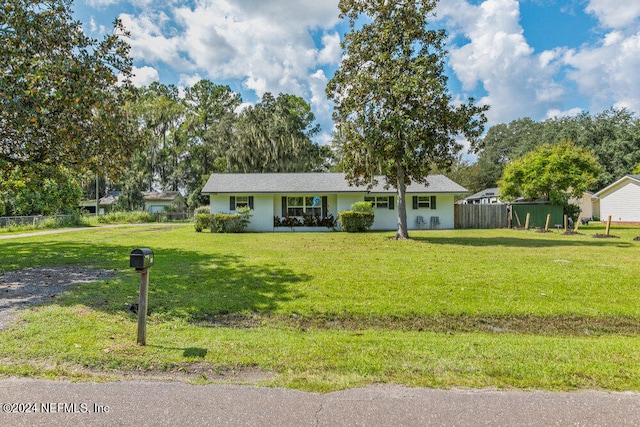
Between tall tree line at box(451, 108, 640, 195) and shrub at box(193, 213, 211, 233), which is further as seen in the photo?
tall tree line at box(451, 108, 640, 195)

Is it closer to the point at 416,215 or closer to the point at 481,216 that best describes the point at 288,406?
the point at 416,215

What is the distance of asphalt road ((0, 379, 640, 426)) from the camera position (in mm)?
2574

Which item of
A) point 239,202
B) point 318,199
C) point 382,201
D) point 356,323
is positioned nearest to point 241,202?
point 239,202

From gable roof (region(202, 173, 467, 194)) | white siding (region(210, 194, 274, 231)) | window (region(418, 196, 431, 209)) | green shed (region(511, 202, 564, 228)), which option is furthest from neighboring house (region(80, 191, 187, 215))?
green shed (region(511, 202, 564, 228))

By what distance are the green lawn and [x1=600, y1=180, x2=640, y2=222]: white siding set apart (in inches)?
972

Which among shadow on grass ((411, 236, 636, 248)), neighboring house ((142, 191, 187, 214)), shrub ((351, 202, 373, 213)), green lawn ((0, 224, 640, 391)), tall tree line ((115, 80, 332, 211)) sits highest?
tall tree line ((115, 80, 332, 211))

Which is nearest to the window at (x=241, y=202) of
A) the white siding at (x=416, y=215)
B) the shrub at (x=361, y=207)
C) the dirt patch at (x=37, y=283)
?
the shrub at (x=361, y=207)

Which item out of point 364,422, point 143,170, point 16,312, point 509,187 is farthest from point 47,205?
point 509,187

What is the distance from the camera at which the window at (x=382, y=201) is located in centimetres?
2430

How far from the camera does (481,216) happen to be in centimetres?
2597

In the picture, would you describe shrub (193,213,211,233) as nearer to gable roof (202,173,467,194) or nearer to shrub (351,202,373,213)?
gable roof (202,173,467,194)

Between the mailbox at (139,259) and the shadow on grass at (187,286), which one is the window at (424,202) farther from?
the mailbox at (139,259)

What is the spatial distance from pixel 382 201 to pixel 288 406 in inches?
873

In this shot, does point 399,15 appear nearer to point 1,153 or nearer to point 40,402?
point 1,153
